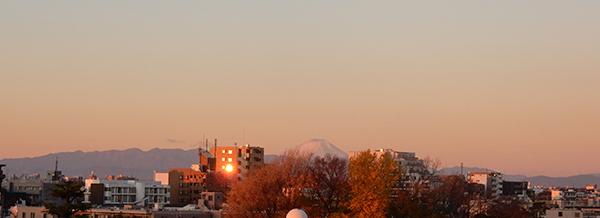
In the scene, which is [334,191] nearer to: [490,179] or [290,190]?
[290,190]

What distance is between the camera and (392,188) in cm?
7412

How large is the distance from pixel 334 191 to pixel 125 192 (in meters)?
59.4

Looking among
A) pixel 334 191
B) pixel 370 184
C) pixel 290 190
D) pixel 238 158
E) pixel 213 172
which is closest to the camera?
pixel 370 184

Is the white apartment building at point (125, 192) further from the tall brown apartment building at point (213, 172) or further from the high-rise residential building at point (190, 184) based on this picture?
the tall brown apartment building at point (213, 172)

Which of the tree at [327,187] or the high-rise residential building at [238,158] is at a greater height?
the high-rise residential building at [238,158]

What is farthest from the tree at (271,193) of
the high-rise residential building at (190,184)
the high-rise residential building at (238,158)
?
the high-rise residential building at (238,158)

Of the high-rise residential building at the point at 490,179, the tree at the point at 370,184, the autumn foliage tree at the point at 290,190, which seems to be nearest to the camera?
the tree at the point at 370,184

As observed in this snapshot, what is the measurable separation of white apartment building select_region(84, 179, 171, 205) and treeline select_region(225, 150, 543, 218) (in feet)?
163

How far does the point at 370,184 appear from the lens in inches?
2736

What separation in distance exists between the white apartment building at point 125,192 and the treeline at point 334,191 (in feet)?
163

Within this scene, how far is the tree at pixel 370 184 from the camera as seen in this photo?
68.1 m

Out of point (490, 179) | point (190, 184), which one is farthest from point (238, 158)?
point (490, 179)

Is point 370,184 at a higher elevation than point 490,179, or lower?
lower

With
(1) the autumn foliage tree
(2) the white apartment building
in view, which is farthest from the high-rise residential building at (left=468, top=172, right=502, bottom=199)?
(1) the autumn foliage tree
